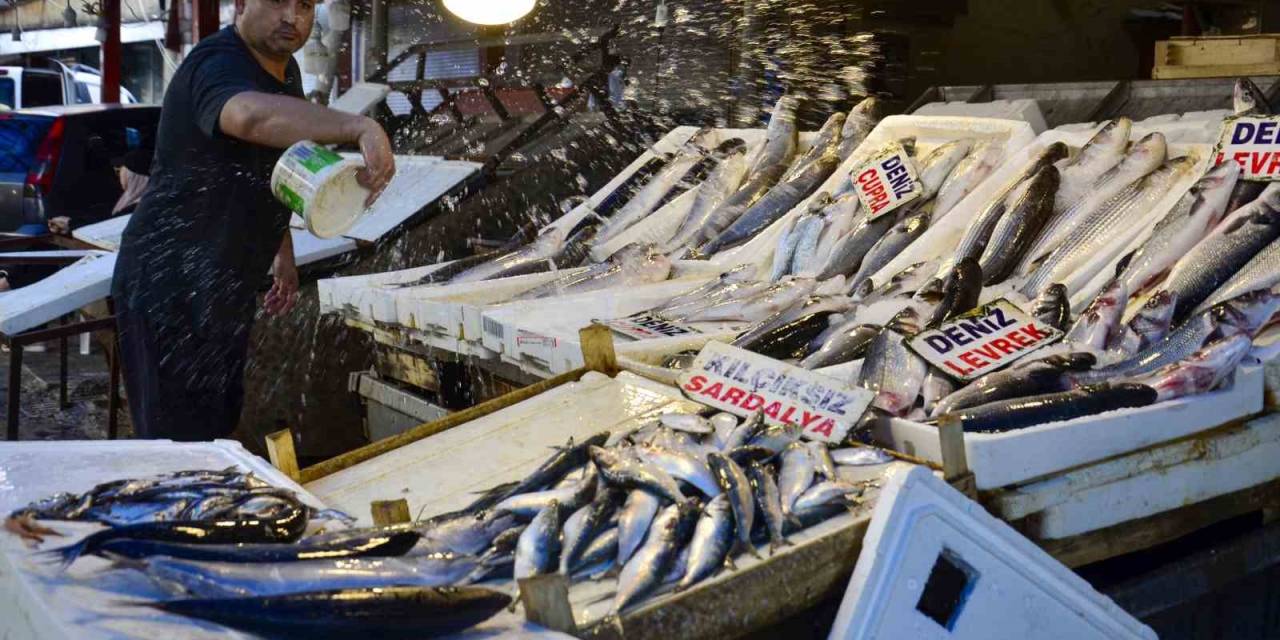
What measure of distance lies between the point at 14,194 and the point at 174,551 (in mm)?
10911

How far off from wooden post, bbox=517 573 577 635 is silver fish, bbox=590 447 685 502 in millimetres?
476

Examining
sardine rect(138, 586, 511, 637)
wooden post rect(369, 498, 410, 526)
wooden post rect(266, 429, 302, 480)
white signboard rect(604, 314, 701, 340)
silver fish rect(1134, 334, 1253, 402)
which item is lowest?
white signboard rect(604, 314, 701, 340)

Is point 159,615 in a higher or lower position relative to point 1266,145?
lower

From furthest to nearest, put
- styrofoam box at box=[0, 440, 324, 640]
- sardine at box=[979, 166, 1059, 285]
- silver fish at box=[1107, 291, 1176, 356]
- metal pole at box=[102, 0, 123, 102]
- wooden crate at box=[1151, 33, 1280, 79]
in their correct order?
metal pole at box=[102, 0, 123, 102]
wooden crate at box=[1151, 33, 1280, 79]
sardine at box=[979, 166, 1059, 285]
silver fish at box=[1107, 291, 1176, 356]
styrofoam box at box=[0, 440, 324, 640]

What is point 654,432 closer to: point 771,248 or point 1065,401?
point 1065,401

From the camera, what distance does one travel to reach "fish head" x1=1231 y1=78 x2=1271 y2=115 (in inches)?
171

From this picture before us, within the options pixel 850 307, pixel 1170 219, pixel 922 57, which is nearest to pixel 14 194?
pixel 922 57

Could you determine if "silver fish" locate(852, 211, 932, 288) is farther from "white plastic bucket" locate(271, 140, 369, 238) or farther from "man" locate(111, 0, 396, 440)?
"man" locate(111, 0, 396, 440)

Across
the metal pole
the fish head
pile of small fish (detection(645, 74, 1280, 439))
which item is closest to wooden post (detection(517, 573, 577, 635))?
pile of small fish (detection(645, 74, 1280, 439))

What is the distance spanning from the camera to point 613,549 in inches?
88.6

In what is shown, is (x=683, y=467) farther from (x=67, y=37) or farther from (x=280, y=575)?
(x=67, y=37)

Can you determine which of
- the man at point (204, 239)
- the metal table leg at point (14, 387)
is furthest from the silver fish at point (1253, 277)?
the metal table leg at point (14, 387)

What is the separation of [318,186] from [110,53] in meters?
17.8

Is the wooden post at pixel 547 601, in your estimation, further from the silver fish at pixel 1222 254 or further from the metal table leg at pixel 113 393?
the metal table leg at pixel 113 393
